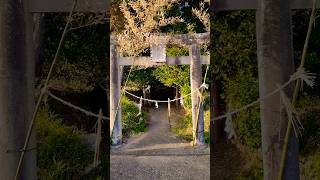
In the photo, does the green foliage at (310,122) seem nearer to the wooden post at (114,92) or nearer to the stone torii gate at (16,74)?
the wooden post at (114,92)

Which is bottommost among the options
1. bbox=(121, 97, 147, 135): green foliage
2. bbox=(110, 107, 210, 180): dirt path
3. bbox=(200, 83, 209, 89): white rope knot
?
bbox=(110, 107, 210, 180): dirt path

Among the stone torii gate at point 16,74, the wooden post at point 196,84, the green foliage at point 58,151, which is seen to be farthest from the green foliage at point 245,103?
the stone torii gate at point 16,74

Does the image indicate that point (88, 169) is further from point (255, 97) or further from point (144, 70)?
point (255, 97)

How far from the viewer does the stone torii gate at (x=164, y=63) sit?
196 centimetres

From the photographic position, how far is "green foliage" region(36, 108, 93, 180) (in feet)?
6.66

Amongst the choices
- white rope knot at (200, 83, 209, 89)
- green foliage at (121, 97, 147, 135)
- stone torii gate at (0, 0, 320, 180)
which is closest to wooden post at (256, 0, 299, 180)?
stone torii gate at (0, 0, 320, 180)

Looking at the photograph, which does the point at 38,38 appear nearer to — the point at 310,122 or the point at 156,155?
the point at 156,155

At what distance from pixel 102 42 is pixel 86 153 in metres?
0.51

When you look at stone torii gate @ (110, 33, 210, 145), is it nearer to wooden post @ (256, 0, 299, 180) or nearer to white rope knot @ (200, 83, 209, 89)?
white rope knot @ (200, 83, 209, 89)

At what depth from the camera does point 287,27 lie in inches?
64.5

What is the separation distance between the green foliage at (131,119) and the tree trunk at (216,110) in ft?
1.01

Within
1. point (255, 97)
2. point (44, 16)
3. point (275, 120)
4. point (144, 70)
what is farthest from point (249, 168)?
point (44, 16)

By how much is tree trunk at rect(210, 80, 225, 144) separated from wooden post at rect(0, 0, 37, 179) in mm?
785

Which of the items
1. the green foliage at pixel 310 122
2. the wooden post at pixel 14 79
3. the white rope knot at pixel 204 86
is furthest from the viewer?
the green foliage at pixel 310 122
